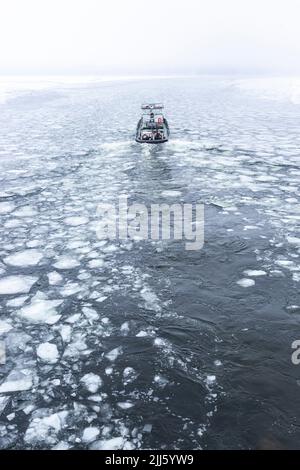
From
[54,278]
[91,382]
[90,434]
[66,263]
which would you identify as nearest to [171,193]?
[66,263]

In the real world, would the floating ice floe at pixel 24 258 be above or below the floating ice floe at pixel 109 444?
above

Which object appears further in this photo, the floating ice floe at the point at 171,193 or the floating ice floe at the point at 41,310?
the floating ice floe at the point at 171,193

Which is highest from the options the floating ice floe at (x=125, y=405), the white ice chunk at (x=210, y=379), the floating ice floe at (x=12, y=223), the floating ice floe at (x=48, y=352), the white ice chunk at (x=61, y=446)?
the floating ice floe at (x=12, y=223)

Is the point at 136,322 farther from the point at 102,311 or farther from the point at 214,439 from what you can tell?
the point at 214,439

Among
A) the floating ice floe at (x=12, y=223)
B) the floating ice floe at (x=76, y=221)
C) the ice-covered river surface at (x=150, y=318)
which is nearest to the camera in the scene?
the ice-covered river surface at (x=150, y=318)

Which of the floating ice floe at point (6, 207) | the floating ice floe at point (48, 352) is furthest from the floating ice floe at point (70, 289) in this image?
the floating ice floe at point (6, 207)

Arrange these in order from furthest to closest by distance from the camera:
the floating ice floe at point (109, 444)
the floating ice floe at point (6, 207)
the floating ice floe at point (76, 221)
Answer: the floating ice floe at point (6, 207)
the floating ice floe at point (76, 221)
the floating ice floe at point (109, 444)

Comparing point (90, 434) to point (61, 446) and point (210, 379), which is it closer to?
point (61, 446)

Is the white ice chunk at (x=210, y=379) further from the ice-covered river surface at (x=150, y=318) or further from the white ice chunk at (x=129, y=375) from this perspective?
the white ice chunk at (x=129, y=375)
